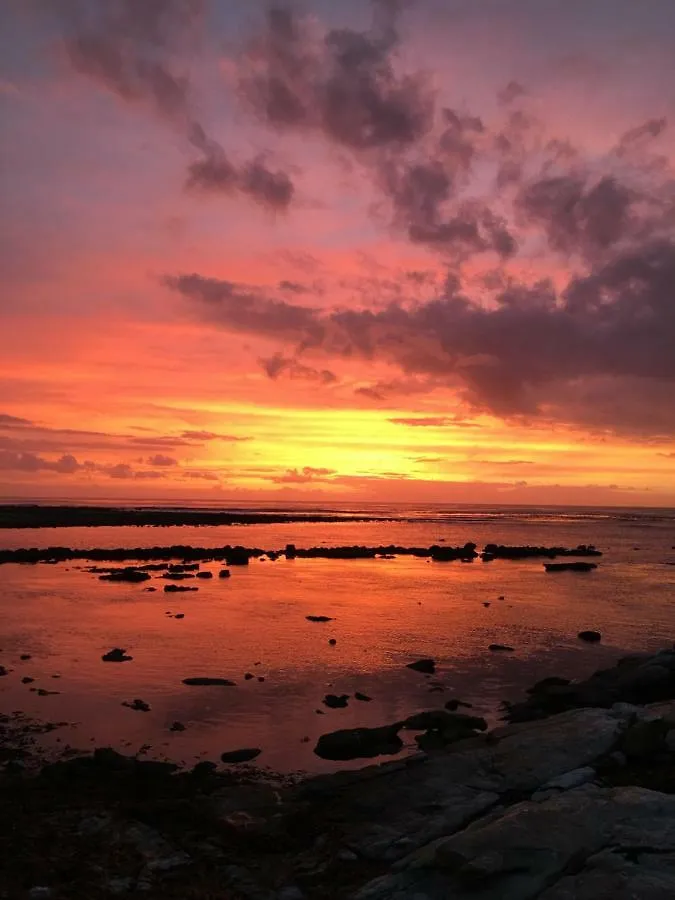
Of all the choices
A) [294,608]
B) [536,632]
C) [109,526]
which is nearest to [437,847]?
[536,632]

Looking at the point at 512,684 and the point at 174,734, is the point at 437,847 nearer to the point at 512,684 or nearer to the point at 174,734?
the point at 174,734

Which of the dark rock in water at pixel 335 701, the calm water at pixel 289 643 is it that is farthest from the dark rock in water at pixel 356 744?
the dark rock in water at pixel 335 701

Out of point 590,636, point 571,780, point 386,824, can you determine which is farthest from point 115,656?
point 590,636

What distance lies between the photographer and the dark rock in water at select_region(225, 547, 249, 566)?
62.5 m

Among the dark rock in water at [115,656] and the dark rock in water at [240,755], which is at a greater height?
the dark rock in water at [115,656]

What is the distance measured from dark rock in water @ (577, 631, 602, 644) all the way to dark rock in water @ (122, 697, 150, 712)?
1992 cm

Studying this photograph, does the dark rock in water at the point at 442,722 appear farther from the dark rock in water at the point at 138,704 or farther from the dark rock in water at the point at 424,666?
the dark rock in water at the point at 138,704

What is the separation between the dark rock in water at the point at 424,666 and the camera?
25125 millimetres

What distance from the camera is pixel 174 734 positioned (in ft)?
57.7

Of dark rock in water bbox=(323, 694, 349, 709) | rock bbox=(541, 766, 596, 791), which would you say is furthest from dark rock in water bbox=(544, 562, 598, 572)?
rock bbox=(541, 766, 596, 791)

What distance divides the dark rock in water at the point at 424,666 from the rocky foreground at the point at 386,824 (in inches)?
325

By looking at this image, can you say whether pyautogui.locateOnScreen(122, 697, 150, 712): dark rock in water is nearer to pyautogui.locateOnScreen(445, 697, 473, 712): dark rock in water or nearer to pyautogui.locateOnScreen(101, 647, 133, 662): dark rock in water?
pyautogui.locateOnScreen(101, 647, 133, 662): dark rock in water

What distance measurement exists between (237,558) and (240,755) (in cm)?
4849

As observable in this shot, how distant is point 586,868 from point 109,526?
10970 centimetres
